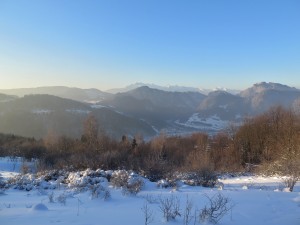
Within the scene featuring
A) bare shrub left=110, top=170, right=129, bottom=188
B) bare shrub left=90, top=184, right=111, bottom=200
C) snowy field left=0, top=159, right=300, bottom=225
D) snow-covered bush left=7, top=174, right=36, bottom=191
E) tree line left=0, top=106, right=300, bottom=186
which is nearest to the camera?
snowy field left=0, top=159, right=300, bottom=225

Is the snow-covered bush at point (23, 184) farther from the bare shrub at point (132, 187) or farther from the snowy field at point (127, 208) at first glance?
the bare shrub at point (132, 187)

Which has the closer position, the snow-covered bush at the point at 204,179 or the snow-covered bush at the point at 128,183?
the snow-covered bush at the point at 128,183

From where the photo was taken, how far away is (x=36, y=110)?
141500 millimetres

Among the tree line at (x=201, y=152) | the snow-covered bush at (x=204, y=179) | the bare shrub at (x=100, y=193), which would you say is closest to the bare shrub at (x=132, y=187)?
the bare shrub at (x=100, y=193)

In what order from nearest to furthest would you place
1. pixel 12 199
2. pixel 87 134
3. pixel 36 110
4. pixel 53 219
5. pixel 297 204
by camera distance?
pixel 53 219 → pixel 297 204 → pixel 12 199 → pixel 87 134 → pixel 36 110

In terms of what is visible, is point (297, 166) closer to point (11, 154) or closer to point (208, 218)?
point (208, 218)

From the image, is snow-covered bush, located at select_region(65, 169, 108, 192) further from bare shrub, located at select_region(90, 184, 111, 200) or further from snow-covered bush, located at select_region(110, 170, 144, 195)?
bare shrub, located at select_region(90, 184, 111, 200)

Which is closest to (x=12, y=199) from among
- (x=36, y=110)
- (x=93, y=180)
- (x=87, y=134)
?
(x=93, y=180)

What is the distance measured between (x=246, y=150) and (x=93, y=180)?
3021cm

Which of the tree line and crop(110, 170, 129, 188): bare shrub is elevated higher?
crop(110, 170, 129, 188): bare shrub

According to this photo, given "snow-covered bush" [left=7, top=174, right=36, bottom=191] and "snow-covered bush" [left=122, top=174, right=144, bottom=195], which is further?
"snow-covered bush" [left=7, top=174, right=36, bottom=191]

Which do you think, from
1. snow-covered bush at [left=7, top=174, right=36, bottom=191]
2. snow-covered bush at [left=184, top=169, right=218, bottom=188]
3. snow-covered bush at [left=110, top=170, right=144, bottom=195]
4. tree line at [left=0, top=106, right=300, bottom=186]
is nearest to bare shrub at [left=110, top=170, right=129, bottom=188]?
snow-covered bush at [left=110, top=170, right=144, bottom=195]

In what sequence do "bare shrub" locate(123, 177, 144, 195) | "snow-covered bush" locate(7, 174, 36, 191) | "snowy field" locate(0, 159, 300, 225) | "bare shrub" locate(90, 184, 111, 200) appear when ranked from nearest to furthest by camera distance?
"snowy field" locate(0, 159, 300, 225) < "bare shrub" locate(90, 184, 111, 200) < "bare shrub" locate(123, 177, 144, 195) < "snow-covered bush" locate(7, 174, 36, 191)

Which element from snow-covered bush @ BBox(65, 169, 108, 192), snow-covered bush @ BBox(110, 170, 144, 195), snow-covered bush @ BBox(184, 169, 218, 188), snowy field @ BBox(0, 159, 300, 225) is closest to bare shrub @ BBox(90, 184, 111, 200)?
snowy field @ BBox(0, 159, 300, 225)
